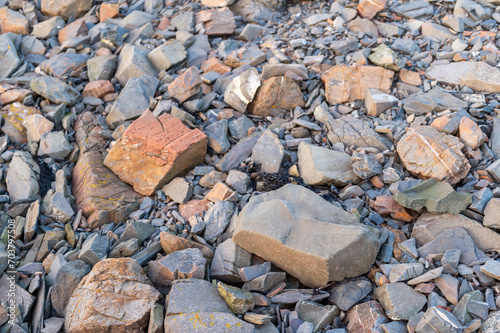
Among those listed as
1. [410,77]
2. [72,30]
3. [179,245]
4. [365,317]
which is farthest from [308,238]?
[72,30]

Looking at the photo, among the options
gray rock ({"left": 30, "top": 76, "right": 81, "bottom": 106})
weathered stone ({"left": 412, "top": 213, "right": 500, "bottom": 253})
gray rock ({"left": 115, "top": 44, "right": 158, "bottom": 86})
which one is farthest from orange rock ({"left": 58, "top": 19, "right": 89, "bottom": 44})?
weathered stone ({"left": 412, "top": 213, "right": 500, "bottom": 253})

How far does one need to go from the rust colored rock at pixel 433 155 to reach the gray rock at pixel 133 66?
4590 millimetres

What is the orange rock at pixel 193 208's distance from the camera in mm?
4887

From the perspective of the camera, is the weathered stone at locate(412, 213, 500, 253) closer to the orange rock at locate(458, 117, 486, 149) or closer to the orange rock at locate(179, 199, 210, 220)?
the orange rock at locate(458, 117, 486, 149)

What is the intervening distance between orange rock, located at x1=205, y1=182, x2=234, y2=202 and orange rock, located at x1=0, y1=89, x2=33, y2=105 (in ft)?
13.0

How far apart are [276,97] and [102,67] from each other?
10.9 ft

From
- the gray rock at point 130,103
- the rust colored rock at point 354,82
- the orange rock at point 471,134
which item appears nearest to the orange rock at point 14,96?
the gray rock at point 130,103

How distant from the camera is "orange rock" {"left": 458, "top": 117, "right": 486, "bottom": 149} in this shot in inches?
187

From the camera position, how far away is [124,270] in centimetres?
385

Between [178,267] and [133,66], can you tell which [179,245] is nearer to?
[178,267]

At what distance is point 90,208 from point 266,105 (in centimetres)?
304

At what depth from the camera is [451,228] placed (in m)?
4.11

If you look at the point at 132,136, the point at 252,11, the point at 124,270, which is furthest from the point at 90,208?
the point at 252,11

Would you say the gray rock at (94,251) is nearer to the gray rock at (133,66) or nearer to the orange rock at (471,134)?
the gray rock at (133,66)
